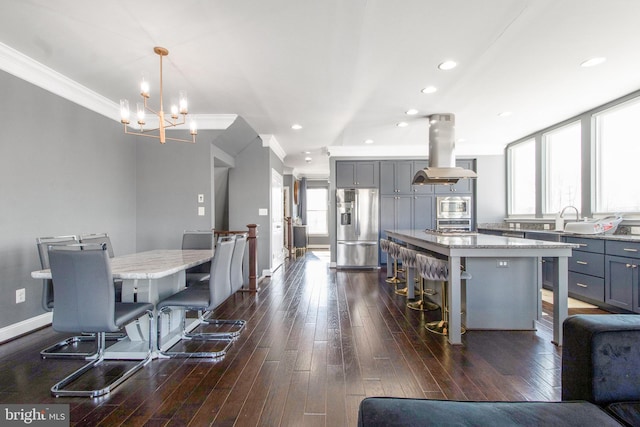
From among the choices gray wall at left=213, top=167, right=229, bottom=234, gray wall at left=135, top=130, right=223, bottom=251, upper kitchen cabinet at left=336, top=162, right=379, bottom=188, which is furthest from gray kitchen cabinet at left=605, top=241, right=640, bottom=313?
gray wall at left=213, top=167, right=229, bottom=234

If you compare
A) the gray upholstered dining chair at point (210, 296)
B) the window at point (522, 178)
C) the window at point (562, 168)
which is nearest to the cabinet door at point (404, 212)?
the window at point (522, 178)

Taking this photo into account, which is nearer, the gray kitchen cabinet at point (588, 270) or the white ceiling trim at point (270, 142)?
the gray kitchen cabinet at point (588, 270)

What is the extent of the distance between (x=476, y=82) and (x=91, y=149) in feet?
14.7

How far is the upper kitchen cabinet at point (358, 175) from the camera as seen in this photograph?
6105 millimetres

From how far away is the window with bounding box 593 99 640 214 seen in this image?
348 centimetres

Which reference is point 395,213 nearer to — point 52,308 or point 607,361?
point 607,361

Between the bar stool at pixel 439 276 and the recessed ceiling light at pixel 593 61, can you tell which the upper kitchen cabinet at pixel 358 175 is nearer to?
the bar stool at pixel 439 276

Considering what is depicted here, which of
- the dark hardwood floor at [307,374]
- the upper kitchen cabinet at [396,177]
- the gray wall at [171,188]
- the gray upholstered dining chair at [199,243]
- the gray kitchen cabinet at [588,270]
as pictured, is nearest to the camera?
the dark hardwood floor at [307,374]

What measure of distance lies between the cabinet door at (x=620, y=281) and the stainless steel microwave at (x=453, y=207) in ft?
9.31

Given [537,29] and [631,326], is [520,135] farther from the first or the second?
[631,326]

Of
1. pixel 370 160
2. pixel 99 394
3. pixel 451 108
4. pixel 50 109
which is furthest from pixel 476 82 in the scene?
pixel 50 109

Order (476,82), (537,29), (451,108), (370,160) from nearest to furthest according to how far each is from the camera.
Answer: (537,29) → (476,82) → (451,108) → (370,160)

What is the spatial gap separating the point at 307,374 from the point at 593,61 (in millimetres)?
3719

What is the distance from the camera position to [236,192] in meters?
5.24
